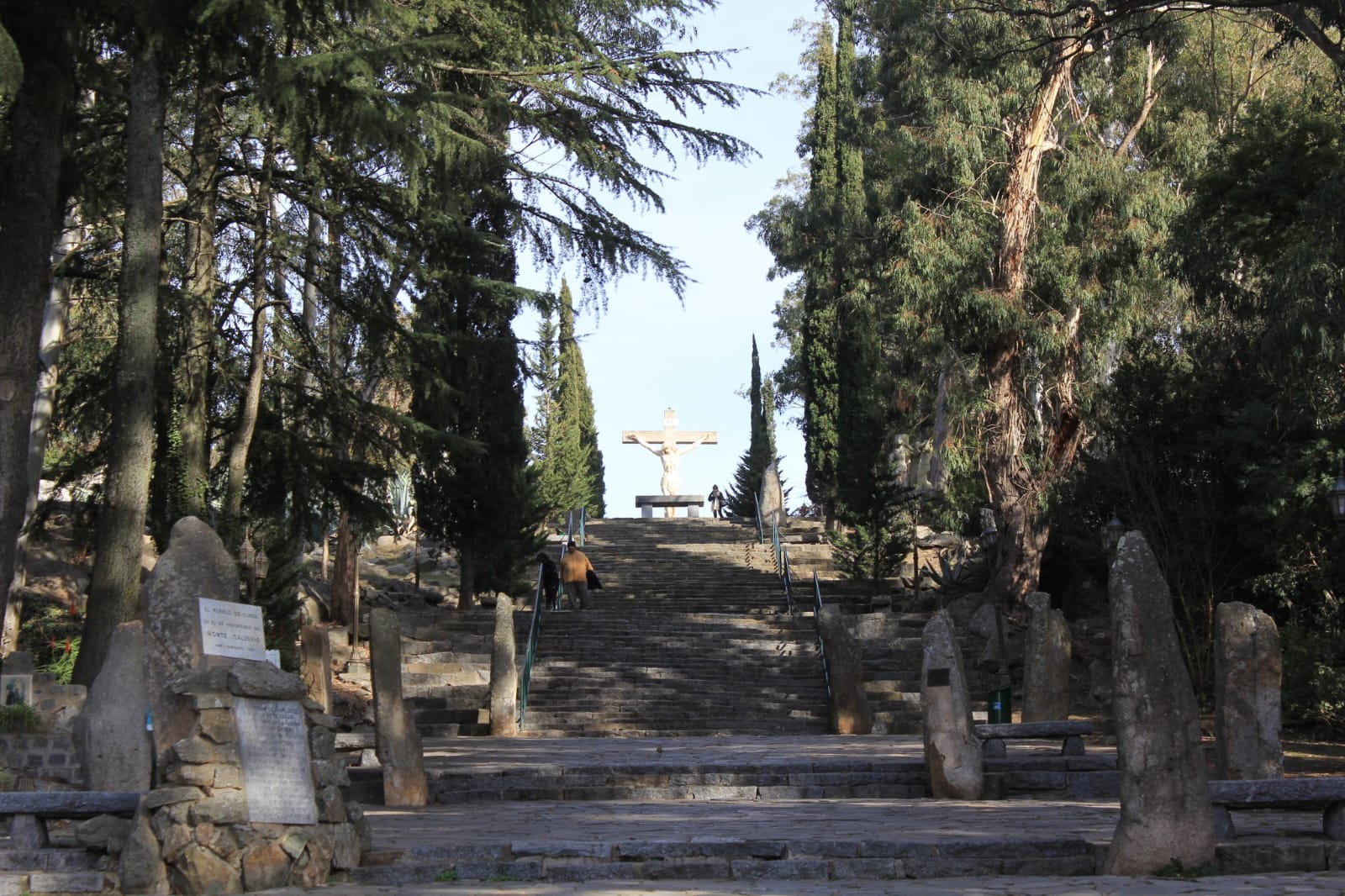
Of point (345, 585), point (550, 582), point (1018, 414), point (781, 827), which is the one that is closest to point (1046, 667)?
point (781, 827)

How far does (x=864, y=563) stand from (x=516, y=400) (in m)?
7.30

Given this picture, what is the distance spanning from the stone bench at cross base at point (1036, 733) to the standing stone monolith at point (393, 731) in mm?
4702

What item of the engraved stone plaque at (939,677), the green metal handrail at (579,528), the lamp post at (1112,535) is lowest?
the engraved stone plaque at (939,677)

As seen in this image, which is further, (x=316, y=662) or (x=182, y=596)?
(x=316, y=662)

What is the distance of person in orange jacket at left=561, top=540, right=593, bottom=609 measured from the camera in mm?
24297

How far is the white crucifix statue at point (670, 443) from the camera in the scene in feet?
155

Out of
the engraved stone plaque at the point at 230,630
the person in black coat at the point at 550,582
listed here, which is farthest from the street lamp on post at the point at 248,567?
the engraved stone plaque at the point at 230,630

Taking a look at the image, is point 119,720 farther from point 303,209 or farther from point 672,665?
point 672,665

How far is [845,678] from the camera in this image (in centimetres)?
1739

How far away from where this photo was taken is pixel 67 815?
8242mm

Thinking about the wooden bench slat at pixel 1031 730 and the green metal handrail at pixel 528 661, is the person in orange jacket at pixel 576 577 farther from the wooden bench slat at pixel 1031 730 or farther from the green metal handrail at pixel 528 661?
the wooden bench slat at pixel 1031 730

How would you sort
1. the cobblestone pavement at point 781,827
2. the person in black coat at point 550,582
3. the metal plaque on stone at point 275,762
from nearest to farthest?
the cobblestone pavement at point 781,827
the metal plaque on stone at point 275,762
the person in black coat at point 550,582

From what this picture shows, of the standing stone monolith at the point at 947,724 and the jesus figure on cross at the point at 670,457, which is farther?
the jesus figure on cross at the point at 670,457

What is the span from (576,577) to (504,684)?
6758 millimetres
